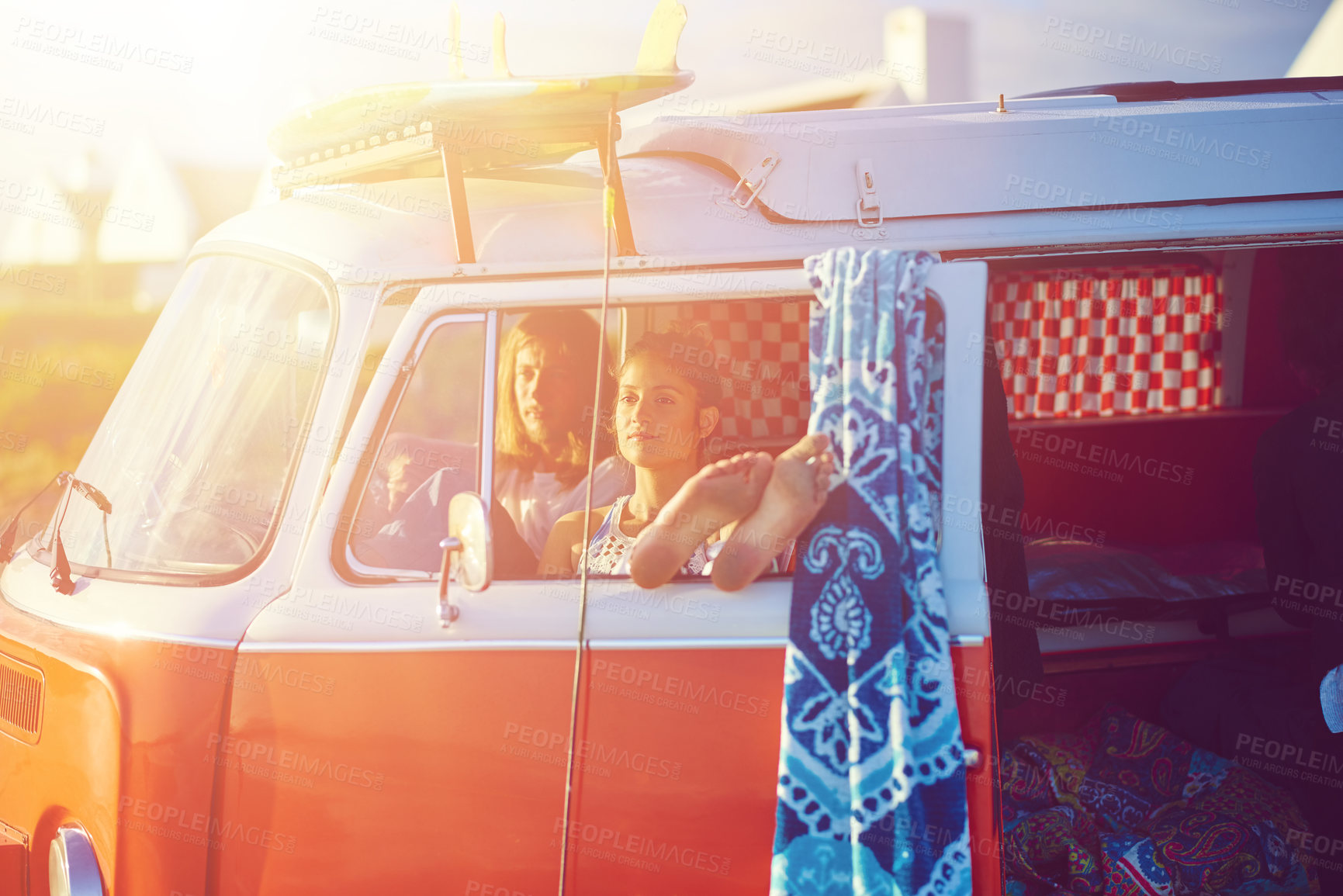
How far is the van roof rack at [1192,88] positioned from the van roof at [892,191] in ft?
1.40

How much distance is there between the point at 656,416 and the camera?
2.65m

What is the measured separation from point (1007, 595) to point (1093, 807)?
1.03m

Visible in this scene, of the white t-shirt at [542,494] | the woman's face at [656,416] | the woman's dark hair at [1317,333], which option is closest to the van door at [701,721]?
the woman's face at [656,416]

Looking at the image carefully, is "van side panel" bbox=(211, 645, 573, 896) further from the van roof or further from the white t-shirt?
the white t-shirt

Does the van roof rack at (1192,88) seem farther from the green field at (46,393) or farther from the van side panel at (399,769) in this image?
the green field at (46,393)

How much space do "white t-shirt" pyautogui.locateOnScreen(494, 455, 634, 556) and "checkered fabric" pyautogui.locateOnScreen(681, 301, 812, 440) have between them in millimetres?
1102

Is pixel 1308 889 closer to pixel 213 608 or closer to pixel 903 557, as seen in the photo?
pixel 903 557

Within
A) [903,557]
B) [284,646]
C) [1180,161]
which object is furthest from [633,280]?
[1180,161]

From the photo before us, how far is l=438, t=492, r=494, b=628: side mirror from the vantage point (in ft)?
6.19

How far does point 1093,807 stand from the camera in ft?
10.5

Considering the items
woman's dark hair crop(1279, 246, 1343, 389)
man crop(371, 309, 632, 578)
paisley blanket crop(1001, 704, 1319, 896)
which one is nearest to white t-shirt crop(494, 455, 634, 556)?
man crop(371, 309, 632, 578)

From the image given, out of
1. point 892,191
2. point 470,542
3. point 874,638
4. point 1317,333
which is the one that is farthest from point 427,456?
point 1317,333

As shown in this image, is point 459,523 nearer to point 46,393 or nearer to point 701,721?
point 701,721

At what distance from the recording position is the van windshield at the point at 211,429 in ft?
7.59
